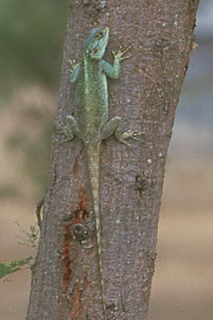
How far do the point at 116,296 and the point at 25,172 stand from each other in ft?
3.32

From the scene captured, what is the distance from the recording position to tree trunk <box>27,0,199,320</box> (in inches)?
41.6

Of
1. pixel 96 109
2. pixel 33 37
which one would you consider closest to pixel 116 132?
pixel 96 109

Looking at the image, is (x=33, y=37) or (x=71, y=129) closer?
(x=71, y=129)

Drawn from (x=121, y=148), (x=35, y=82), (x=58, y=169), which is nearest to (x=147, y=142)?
(x=121, y=148)

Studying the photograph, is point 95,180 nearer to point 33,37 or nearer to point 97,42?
point 97,42

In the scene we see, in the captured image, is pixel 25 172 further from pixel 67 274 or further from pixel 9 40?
pixel 67 274

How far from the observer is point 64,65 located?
3.67 ft

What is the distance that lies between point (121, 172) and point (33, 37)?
3.50ft

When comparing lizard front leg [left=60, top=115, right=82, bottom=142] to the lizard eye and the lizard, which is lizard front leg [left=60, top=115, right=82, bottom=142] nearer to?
the lizard

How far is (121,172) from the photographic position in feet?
3.45

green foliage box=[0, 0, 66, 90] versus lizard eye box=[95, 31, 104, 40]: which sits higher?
green foliage box=[0, 0, 66, 90]

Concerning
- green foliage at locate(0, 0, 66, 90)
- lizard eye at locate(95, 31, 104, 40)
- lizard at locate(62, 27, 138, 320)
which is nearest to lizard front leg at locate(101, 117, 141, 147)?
lizard at locate(62, 27, 138, 320)

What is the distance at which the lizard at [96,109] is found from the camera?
104cm

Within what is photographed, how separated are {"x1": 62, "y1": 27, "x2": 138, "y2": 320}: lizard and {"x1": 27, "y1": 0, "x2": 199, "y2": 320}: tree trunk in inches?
0.4
